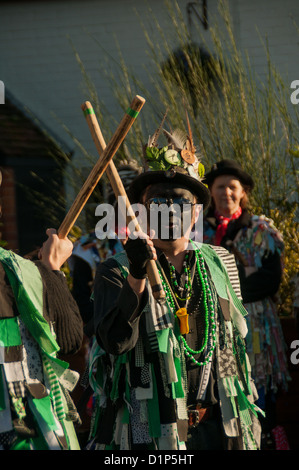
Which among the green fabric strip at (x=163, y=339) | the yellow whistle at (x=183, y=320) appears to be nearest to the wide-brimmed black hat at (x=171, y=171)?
the yellow whistle at (x=183, y=320)

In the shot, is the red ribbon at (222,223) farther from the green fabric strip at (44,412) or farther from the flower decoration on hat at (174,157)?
the green fabric strip at (44,412)

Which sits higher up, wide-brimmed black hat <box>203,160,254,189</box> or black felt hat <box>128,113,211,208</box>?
wide-brimmed black hat <box>203,160,254,189</box>

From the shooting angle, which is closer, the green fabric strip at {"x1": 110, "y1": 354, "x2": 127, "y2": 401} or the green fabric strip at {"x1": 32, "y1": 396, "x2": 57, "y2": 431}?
the green fabric strip at {"x1": 32, "y1": 396, "x2": 57, "y2": 431}

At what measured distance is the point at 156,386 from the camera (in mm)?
3020

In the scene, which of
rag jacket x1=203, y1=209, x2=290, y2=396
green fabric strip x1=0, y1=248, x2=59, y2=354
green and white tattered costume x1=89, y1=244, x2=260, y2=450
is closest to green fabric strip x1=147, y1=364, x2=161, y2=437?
green and white tattered costume x1=89, y1=244, x2=260, y2=450

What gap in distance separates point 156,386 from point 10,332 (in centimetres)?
67

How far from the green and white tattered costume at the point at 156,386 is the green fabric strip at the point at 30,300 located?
1.05 feet

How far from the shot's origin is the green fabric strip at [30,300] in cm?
265

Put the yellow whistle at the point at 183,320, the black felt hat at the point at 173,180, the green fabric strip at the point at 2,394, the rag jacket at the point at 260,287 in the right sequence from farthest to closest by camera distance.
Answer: the rag jacket at the point at 260,287, the black felt hat at the point at 173,180, the yellow whistle at the point at 183,320, the green fabric strip at the point at 2,394

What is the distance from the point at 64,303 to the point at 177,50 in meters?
5.84

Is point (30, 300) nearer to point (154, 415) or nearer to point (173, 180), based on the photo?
point (154, 415)

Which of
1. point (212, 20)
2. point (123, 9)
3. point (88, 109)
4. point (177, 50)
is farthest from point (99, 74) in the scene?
point (88, 109)

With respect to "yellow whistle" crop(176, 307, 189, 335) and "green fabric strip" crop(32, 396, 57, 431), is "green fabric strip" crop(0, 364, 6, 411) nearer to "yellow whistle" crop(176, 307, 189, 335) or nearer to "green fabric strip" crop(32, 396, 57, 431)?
"green fabric strip" crop(32, 396, 57, 431)

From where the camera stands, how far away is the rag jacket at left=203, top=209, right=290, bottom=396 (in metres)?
5.05
